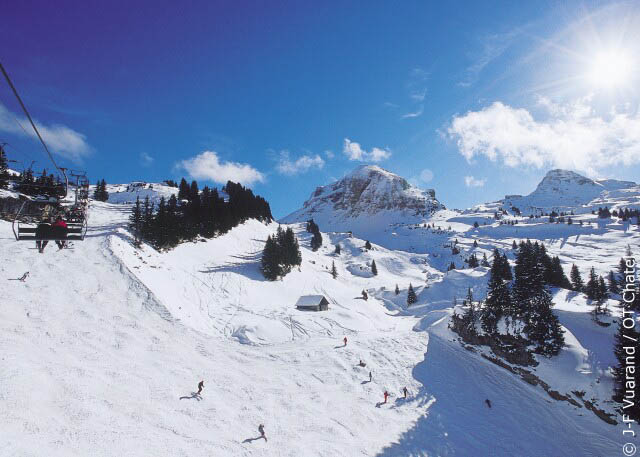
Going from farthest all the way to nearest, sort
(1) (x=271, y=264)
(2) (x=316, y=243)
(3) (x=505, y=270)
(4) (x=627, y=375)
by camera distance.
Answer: (2) (x=316, y=243) < (1) (x=271, y=264) < (3) (x=505, y=270) < (4) (x=627, y=375)

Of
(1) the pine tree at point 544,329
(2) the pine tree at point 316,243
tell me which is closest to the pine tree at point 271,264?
(1) the pine tree at point 544,329

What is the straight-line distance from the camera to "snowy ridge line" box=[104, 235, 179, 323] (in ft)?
114

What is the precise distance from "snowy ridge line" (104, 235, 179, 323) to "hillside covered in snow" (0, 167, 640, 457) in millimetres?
217

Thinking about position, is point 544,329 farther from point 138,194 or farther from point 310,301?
point 138,194

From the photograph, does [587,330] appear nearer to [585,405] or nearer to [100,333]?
[585,405]

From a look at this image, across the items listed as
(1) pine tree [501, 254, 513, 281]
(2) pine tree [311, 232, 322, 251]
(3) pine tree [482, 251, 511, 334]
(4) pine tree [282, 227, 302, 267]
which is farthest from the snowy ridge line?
(2) pine tree [311, 232, 322, 251]

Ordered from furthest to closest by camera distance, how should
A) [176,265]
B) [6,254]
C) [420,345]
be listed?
1. [176,265]
2. [420,345]
3. [6,254]

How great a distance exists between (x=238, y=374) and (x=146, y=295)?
17.0 meters

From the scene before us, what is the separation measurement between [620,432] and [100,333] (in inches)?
1955

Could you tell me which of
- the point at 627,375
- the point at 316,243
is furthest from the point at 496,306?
the point at 316,243

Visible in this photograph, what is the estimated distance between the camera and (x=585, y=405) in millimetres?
31625

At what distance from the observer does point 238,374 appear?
28.2 m

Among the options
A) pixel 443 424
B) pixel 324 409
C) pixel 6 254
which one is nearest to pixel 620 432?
pixel 443 424

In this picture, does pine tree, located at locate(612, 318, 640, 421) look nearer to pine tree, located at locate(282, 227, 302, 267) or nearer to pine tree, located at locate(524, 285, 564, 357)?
pine tree, located at locate(524, 285, 564, 357)
